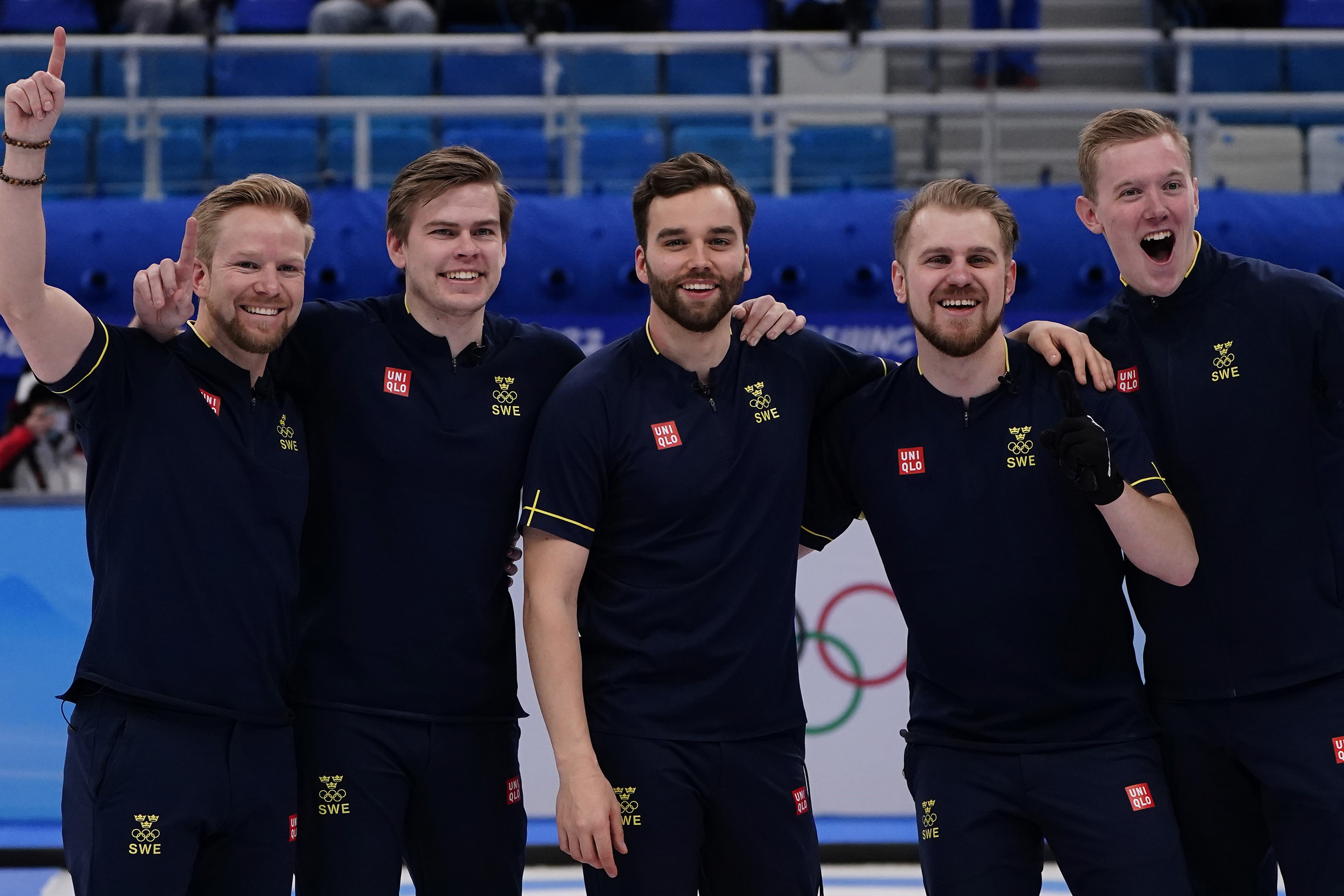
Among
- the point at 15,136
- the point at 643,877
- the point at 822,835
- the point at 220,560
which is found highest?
the point at 15,136

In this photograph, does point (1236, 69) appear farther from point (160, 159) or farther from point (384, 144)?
point (160, 159)

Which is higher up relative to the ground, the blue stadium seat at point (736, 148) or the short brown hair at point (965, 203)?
the blue stadium seat at point (736, 148)

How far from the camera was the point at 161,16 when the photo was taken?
1154cm

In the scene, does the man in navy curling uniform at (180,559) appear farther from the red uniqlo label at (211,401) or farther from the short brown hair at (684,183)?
the short brown hair at (684,183)

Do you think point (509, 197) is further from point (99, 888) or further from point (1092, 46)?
point (1092, 46)

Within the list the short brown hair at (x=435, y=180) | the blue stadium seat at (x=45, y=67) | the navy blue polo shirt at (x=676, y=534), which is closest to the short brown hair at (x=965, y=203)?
the navy blue polo shirt at (x=676, y=534)

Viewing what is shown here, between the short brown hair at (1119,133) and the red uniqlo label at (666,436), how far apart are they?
1.50 meters

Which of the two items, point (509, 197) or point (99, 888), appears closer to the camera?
point (99, 888)

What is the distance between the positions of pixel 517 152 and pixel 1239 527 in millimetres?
7738

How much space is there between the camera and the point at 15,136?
3557 millimetres

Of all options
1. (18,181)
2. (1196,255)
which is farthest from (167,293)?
(1196,255)

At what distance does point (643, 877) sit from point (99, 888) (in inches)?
58.9

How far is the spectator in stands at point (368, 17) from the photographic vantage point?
12188 mm

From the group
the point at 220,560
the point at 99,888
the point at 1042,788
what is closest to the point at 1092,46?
the point at 1042,788
